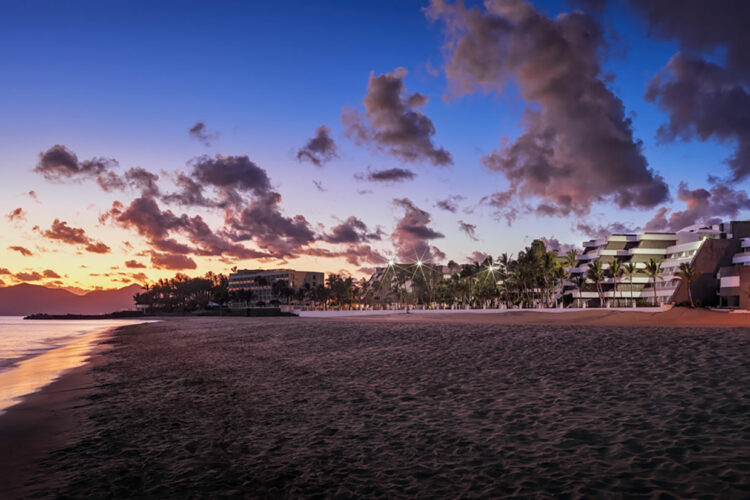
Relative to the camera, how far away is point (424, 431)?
990cm

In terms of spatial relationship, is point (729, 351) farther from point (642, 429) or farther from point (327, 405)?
point (327, 405)

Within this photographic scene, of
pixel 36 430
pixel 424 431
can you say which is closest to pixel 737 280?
pixel 424 431

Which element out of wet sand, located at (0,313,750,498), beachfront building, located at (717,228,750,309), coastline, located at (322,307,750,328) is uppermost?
beachfront building, located at (717,228,750,309)

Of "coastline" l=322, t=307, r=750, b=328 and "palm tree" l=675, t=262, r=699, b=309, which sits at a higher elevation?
"palm tree" l=675, t=262, r=699, b=309

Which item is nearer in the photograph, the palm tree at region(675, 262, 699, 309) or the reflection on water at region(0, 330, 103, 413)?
the reflection on water at region(0, 330, 103, 413)

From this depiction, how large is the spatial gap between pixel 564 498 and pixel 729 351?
1636 centimetres

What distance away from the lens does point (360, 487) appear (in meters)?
7.08

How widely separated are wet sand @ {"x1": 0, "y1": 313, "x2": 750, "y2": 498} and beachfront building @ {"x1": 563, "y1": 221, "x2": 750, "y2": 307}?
95.7 meters

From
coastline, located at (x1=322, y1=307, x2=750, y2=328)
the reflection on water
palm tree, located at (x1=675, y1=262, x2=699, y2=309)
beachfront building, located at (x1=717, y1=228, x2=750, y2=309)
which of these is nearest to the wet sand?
the reflection on water

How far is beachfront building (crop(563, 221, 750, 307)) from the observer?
9956 centimetres

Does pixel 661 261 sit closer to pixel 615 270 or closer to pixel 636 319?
pixel 615 270

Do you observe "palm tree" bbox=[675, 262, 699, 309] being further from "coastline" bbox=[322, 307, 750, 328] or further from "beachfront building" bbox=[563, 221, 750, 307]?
"coastline" bbox=[322, 307, 750, 328]

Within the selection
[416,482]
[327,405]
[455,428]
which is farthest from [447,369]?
[416,482]

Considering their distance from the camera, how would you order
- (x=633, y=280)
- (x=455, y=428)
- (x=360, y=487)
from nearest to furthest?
(x=360, y=487) → (x=455, y=428) → (x=633, y=280)
